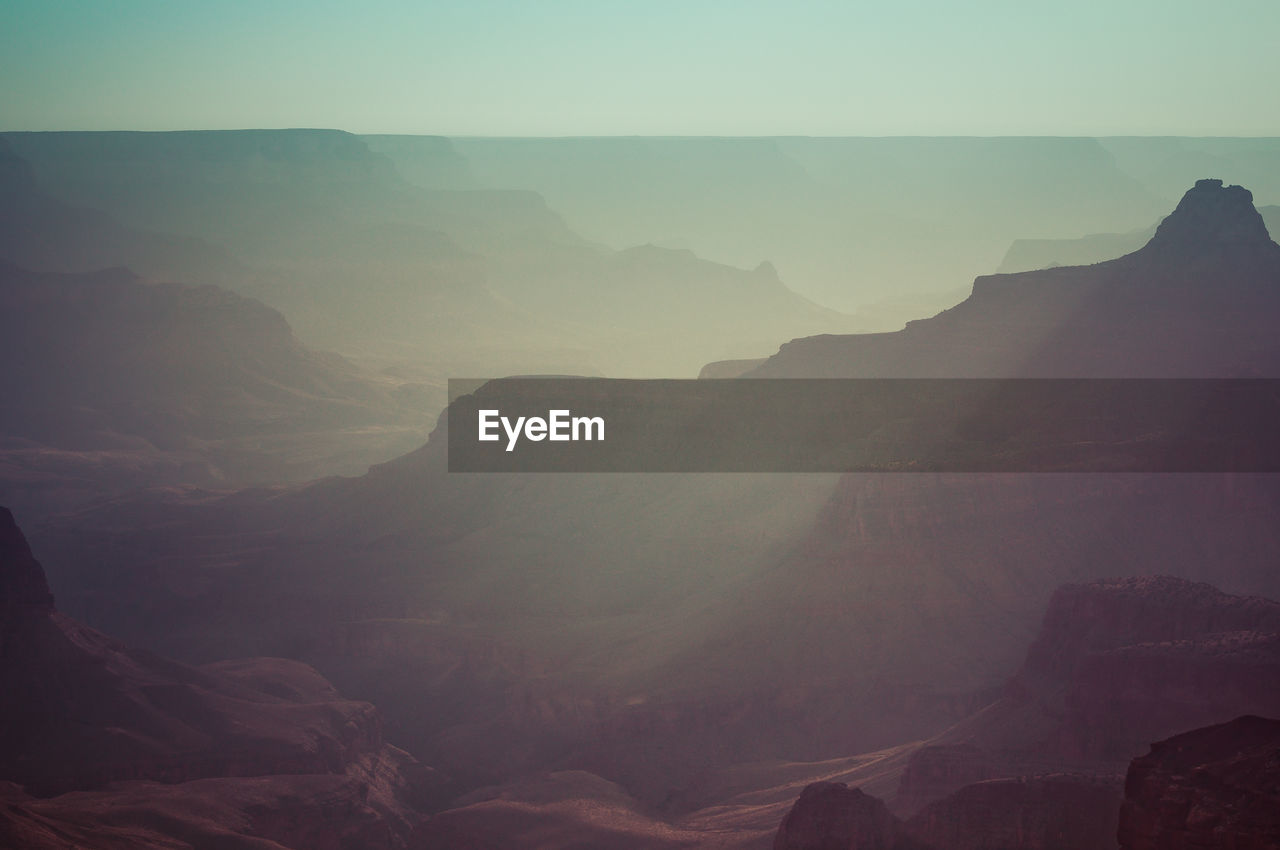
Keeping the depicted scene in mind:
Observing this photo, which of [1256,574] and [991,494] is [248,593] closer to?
[991,494]

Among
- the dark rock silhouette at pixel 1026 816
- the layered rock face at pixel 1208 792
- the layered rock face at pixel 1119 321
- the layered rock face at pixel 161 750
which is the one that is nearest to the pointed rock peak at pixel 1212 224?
the layered rock face at pixel 1119 321

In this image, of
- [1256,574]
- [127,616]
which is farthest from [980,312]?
[127,616]

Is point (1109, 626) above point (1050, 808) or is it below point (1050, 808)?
above

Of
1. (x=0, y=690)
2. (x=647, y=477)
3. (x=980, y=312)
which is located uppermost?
(x=980, y=312)

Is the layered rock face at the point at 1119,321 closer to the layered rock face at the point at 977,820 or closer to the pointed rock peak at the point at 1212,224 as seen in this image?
the pointed rock peak at the point at 1212,224

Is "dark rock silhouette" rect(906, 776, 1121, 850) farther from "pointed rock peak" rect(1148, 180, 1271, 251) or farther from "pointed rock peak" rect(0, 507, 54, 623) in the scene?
"pointed rock peak" rect(1148, 180, 1271, 251)

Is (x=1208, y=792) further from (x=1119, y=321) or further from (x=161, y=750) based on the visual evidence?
(x=1119, y=321)

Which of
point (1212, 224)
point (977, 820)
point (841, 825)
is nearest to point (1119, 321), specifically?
point (1212, 224)
